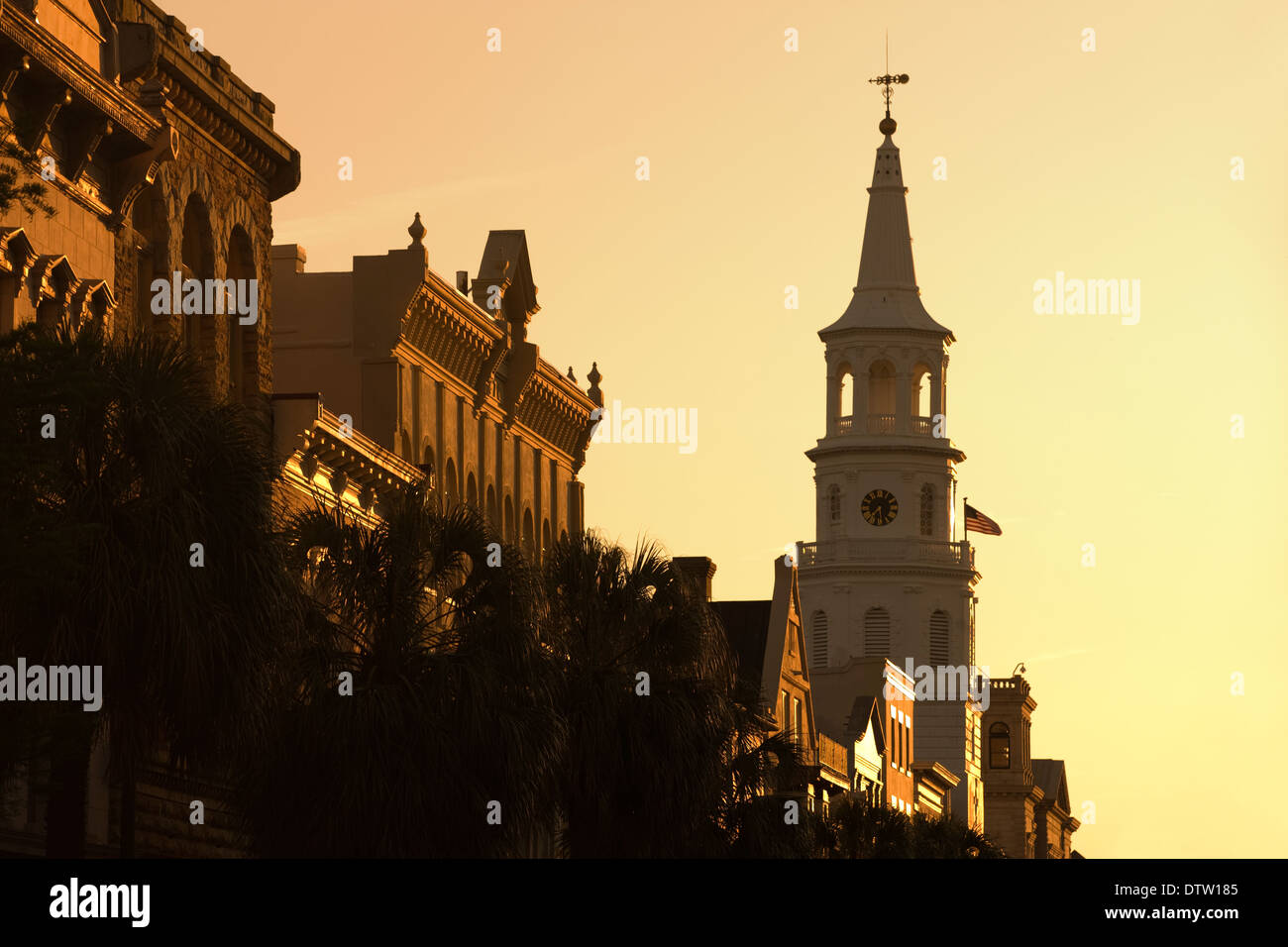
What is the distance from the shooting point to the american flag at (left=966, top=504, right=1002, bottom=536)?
138 m

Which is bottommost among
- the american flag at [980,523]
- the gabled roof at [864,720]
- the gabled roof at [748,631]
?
the gabled roof at [864,720]

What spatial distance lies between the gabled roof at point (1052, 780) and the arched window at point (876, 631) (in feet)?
116

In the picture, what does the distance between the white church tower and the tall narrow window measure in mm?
55

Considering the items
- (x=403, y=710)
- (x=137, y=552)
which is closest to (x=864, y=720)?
(x=403, y=710)

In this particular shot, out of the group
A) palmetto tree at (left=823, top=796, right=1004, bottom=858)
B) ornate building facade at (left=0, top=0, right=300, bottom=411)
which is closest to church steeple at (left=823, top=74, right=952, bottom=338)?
palmetto tree at (left=823, top=796, right=1004, bottom=858)

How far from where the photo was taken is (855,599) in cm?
15312

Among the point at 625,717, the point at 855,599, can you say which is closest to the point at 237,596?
the point at 625,717

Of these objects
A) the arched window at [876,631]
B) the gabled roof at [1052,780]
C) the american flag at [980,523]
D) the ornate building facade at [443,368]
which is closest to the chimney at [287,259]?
the ornate building facade at [443,368]

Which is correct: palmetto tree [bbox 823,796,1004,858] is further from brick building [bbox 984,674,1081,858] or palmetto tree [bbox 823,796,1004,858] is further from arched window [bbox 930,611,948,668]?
brick building [bbox 984,674,1081,858]

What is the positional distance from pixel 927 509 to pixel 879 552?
3.76 m

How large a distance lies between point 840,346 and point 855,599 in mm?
14338

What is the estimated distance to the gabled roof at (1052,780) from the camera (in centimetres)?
18525

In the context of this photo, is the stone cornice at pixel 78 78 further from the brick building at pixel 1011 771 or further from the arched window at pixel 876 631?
the brick building at pixel 1011 771
